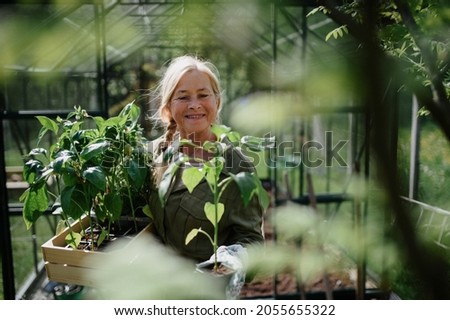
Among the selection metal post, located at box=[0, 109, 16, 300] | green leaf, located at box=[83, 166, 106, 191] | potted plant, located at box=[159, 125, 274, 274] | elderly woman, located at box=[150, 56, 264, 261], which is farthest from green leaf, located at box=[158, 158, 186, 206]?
metal post, located at box=[0, 109, 16, 300]

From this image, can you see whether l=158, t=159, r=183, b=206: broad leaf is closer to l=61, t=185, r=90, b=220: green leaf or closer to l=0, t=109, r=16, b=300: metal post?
l=61, t=185, r=90, b=220: green leaf

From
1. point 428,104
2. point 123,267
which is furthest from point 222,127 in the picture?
point 428,104

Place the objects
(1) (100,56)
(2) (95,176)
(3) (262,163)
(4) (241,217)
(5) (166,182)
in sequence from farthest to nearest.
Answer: (1) (100,56)
(3) (262,163)
(4) (241,217)
(2) (95,176)
(5) (166,182)

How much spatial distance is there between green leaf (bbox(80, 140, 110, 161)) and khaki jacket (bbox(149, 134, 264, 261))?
0.17 meters

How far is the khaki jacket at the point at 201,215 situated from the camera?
82 cm

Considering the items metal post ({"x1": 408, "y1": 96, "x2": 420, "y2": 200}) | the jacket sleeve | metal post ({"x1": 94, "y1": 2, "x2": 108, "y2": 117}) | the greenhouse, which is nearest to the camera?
the greenhouse

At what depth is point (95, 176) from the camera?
69cm

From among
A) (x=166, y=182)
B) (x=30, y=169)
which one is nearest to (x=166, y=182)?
(x=166, y=182)

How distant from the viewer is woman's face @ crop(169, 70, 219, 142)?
0.88 meters

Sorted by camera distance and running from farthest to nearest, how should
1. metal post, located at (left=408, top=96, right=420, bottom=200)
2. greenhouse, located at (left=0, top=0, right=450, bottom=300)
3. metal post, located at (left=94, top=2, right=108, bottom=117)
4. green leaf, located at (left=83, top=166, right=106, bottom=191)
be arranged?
1. metal post, located at (left=408, top=96, right=420, bottom=200)
2. metal post, located at (left=94, top=2, right=108, bottom=117)
3. green leaf, located at (left=83, top=166, right=106, bottom=191)
4. greenhouse, located at (left=0, top=0, right=450, bottom=300)

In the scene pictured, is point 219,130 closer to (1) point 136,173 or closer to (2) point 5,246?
(1) point 136,173

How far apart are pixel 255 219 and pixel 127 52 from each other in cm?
337

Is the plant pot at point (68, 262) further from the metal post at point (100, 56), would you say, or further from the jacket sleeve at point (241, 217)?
the metal post at point (100, 56)

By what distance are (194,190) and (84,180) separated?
8.4 inches
